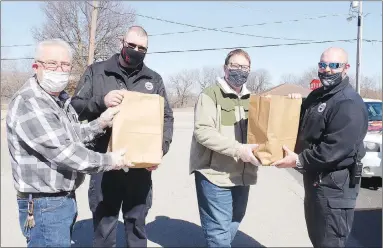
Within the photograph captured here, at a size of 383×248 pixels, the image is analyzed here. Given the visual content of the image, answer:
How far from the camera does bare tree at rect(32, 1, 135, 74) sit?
11.3 feet

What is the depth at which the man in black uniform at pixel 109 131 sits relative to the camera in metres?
2.63

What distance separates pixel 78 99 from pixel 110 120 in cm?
43

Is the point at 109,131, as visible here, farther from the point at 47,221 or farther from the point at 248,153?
the point at 248,153

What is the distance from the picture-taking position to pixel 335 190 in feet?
7.82

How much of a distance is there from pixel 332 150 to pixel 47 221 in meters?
1.76

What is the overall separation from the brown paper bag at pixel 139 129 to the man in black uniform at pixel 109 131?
0.88ft

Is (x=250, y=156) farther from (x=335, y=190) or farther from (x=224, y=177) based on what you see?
(x=335, y=190)

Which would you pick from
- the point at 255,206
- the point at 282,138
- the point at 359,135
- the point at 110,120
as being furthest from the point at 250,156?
the point at 255,206

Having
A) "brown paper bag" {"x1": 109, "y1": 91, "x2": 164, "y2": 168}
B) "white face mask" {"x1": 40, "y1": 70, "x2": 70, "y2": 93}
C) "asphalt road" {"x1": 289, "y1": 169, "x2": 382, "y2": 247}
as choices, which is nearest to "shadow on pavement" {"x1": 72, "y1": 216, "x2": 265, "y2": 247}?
"asphalt road" {"x1": 289, "y1": 169, "x2": 382, "y2": 247}

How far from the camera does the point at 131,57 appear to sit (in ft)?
8.62

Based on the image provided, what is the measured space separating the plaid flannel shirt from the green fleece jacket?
2.60 feet

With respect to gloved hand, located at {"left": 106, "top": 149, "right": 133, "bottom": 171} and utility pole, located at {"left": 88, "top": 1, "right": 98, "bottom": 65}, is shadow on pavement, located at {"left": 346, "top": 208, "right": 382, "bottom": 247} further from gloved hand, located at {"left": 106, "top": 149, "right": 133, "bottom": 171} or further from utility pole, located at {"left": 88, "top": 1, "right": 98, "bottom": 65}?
utility pole, located at {"left": 88, "top": 1, "right": 98, "bottom": 65}

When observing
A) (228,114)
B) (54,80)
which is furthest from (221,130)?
(54,80)

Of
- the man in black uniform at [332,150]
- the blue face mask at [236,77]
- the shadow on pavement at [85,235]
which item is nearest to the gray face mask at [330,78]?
the man in black uniform at [332,150]
